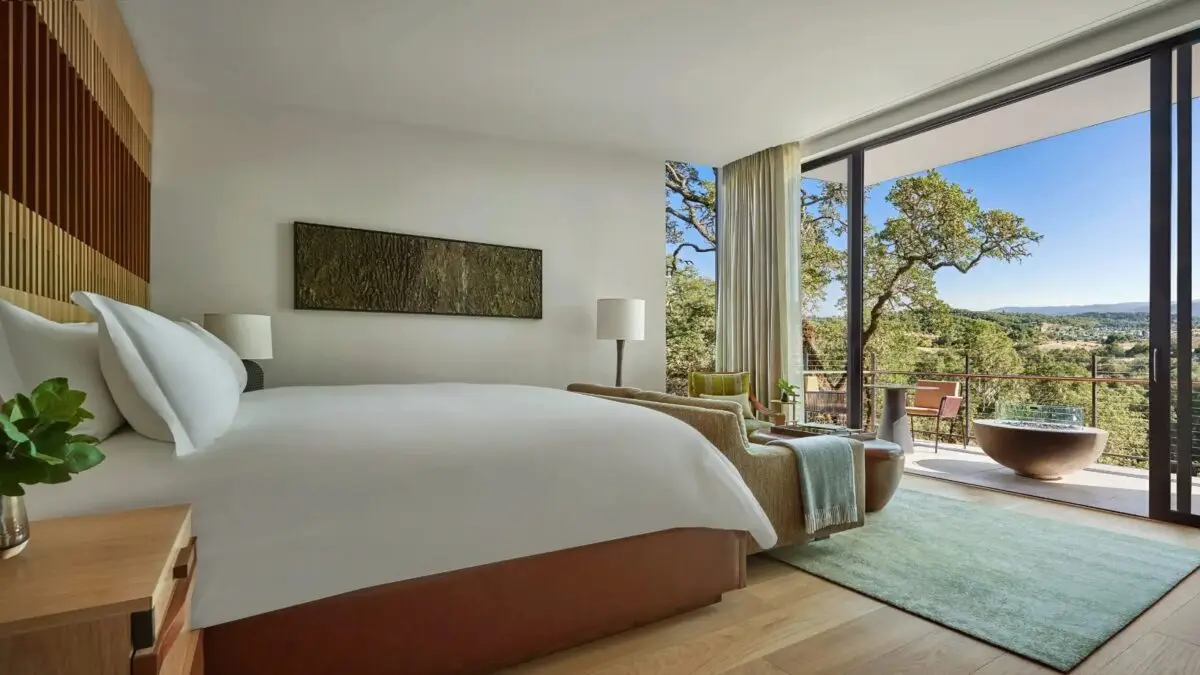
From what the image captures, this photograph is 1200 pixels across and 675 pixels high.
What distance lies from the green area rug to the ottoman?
10 centimetres

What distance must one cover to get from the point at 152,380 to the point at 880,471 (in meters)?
3.33

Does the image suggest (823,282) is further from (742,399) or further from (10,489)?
(10,489)

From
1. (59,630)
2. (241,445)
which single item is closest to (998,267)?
(241,445)

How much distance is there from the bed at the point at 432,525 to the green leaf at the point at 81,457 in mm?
419

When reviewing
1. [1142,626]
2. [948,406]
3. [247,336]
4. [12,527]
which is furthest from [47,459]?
[948,406]

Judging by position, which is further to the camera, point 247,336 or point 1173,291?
point 247,336

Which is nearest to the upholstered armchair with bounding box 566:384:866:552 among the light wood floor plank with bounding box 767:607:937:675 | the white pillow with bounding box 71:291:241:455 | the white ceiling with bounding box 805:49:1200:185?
the light wood floor plank with bounding box 767:607:937:675

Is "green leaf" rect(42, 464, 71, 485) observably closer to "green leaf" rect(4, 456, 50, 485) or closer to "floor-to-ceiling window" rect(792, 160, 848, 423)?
"green leaf" rect(4, 456, 50, 485)

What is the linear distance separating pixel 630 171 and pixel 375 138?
2.18m

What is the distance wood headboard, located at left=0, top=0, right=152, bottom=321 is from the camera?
181 cm

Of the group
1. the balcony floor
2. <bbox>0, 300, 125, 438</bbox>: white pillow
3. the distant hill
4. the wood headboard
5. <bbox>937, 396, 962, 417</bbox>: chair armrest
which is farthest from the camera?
<bbox>937, 396, 962, 417</bbox>: chair armrest

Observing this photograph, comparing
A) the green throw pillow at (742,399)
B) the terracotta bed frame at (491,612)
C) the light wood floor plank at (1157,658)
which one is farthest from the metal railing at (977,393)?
the terracotta bed frame at (491,612)

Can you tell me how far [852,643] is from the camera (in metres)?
2.02

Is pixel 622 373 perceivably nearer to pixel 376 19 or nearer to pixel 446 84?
pixel 446 84
